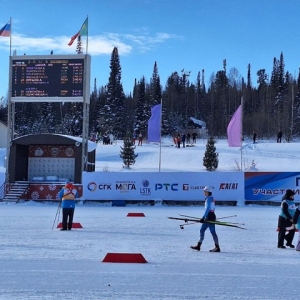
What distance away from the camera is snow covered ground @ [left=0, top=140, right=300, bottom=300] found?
747 centimetres

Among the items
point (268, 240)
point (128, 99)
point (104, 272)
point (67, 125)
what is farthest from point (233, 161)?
point (128, 99)

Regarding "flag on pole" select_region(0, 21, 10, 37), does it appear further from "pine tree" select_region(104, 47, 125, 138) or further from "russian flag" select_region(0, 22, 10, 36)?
"pine tree" select_region(104, 47, 125, 138)

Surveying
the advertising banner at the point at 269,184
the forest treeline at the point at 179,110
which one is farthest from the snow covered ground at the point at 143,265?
the forest treeline at the point at 179,110

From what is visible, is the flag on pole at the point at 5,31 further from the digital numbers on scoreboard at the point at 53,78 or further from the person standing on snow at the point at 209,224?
the person standing on snow at the point at 209,224

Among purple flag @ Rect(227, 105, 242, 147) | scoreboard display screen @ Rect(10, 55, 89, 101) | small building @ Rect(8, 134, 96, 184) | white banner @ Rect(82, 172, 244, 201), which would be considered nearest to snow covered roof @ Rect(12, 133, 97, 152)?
small building @ Rect(8, 134, 96, 184)

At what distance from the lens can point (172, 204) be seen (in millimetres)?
25109

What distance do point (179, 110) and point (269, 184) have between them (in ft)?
229

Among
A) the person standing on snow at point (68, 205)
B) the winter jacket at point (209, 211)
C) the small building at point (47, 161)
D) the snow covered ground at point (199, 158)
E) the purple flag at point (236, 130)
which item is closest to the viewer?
the winter jacket at point (209, 211)

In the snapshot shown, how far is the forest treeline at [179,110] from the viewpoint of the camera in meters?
74.9

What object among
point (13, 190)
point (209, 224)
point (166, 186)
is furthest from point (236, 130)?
point (209, 224)

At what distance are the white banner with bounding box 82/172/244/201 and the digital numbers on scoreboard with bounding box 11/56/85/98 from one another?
18.1 ft

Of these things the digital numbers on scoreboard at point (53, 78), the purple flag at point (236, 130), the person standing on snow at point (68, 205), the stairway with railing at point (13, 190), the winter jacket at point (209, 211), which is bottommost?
the stairway with railing at point (13, 190)

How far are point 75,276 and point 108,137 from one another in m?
49.1

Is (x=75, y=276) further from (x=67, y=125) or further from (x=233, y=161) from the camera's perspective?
(x=67, y=125)
